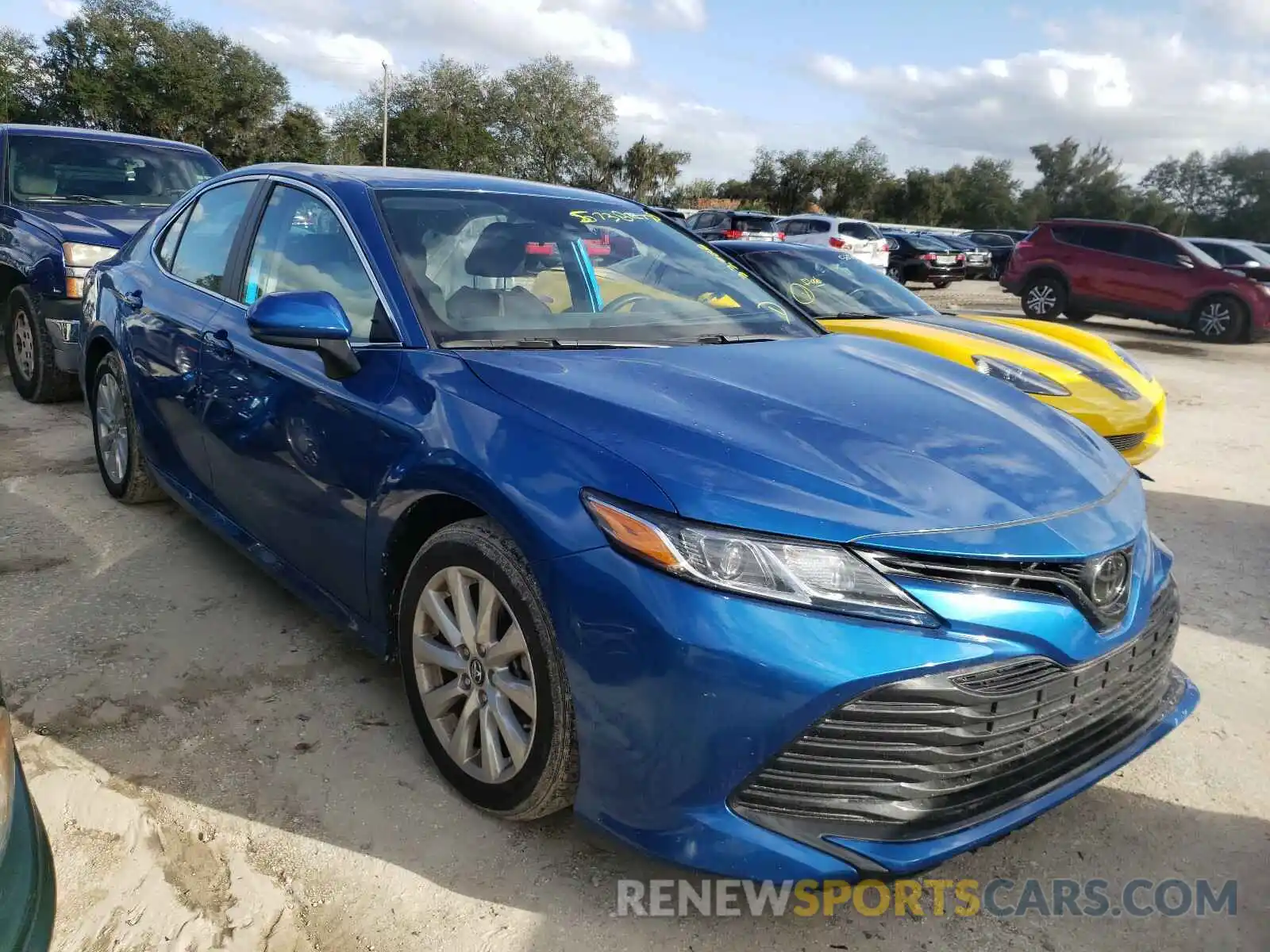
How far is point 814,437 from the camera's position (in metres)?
2.13

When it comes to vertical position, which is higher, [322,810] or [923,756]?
[923,756]

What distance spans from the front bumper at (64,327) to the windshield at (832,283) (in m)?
4.16

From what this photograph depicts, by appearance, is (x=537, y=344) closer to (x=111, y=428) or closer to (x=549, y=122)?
(x=111, y=428)

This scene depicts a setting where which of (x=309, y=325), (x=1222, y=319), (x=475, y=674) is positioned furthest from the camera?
(x=1222, y=319)

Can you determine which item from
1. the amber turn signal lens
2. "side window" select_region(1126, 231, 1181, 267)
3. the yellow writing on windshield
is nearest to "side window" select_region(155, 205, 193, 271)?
the yellow writing on windshield

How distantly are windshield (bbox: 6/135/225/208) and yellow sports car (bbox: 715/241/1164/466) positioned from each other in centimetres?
409

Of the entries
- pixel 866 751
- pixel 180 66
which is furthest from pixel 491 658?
pixel 180 66

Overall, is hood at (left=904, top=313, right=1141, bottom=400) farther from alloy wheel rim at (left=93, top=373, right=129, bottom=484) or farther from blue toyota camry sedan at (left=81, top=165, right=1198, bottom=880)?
alloy wheel rim at (left=93, top=373, right=129, bottom=484)

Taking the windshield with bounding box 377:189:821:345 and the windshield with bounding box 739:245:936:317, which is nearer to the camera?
the windshield with bounding box 377:189:821:345

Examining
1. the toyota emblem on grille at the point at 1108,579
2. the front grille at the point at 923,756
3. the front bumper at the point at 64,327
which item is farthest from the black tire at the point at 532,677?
the front bumper at the point at 64,327

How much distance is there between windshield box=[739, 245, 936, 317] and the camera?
6082 millimetres

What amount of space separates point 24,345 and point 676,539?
19.8 ft

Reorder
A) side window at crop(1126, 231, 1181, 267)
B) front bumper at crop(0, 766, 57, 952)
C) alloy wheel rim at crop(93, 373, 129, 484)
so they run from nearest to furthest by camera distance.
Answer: front bumper at crop(0, 766, 57, 952) → alloy wheel rim at crop(93, 373, 129, 484) → side window at crop(1126, 231, 1181, 267)

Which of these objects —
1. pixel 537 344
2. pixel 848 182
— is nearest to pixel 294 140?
pixel 848 182
